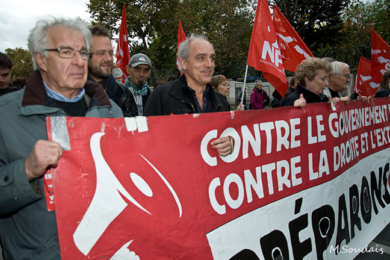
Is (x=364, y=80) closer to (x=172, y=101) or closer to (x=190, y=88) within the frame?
(x=190, y=88)

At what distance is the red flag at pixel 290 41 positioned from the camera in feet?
14.2

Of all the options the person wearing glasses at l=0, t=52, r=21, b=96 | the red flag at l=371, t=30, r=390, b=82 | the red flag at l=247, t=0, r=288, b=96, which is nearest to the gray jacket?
the person wearing glasses at l=0, t=52, r=21, b=96

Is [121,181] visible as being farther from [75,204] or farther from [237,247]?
[237,247]

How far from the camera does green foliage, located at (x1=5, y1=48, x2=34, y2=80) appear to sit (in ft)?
157

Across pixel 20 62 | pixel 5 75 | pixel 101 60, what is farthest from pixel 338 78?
pixel 20 62

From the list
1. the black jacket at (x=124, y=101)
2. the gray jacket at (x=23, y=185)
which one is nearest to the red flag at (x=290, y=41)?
the black jacket at (x=124, y=101)

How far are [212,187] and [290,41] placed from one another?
320 centimetres

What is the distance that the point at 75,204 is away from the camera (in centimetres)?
138

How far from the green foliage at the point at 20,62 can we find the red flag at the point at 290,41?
45986mm

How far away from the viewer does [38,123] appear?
1380mm

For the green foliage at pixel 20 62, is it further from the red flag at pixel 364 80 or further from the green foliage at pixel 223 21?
the red flag at pixel 364 80

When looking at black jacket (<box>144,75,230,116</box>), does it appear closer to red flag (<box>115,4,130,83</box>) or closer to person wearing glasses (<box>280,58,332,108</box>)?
person wearing glasses (<box>280,58,332,108</box>)

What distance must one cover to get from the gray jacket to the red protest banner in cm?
10

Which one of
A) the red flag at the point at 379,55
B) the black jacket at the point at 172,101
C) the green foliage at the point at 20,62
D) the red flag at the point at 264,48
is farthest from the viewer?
the green foliage at the point at 20,62
